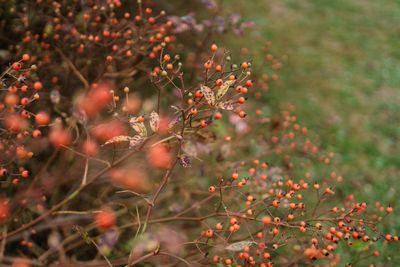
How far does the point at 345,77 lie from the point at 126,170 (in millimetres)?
3420

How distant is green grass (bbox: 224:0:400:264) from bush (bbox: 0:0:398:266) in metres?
0.91

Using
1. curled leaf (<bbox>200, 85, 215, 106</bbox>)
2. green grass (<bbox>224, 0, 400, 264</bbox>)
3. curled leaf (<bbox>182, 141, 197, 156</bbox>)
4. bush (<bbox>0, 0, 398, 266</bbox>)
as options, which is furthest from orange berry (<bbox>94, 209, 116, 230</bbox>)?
green grass (<bbox>224, 0, 400, 264</bbox>)

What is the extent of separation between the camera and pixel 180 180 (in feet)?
7.82

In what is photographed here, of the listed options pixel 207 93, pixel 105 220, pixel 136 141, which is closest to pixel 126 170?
pixel 105 220

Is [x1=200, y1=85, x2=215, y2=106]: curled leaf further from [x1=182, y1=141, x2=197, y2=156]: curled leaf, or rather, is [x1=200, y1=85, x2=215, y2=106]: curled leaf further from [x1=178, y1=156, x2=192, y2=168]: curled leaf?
[x1=182, y1=141, x2=197, y2=156]: curled leaf

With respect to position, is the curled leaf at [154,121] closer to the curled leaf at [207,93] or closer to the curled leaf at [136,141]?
the curled leaf at [136,141]

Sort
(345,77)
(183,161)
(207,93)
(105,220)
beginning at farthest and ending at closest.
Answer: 1. (345,77)
2. (105,220)
3. (183,161)
4. (207,93)

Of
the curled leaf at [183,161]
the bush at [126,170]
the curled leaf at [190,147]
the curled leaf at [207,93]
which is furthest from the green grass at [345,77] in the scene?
the curled leaf at [207,93]

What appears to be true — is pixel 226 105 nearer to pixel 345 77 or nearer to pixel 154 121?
pixel 154 121

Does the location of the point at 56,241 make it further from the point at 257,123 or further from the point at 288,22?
the point at 288,22

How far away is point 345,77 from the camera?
430 cm

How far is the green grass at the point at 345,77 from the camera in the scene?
11.0 ft

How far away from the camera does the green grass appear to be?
3.34 m

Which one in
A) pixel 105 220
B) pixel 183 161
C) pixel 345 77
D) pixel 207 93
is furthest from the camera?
pixel 345 77
